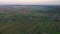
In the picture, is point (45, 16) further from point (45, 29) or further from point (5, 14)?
point (5, 14)

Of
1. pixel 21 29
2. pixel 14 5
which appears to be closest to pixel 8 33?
pixel 21 29

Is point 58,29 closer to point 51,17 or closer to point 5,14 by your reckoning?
point 51,17

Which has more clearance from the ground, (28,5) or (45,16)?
(28,5)

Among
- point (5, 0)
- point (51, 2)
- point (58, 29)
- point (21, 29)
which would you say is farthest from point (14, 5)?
point (58, 29)

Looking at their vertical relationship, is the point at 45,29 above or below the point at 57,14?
below

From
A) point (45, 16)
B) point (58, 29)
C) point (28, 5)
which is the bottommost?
point (58, 29)
